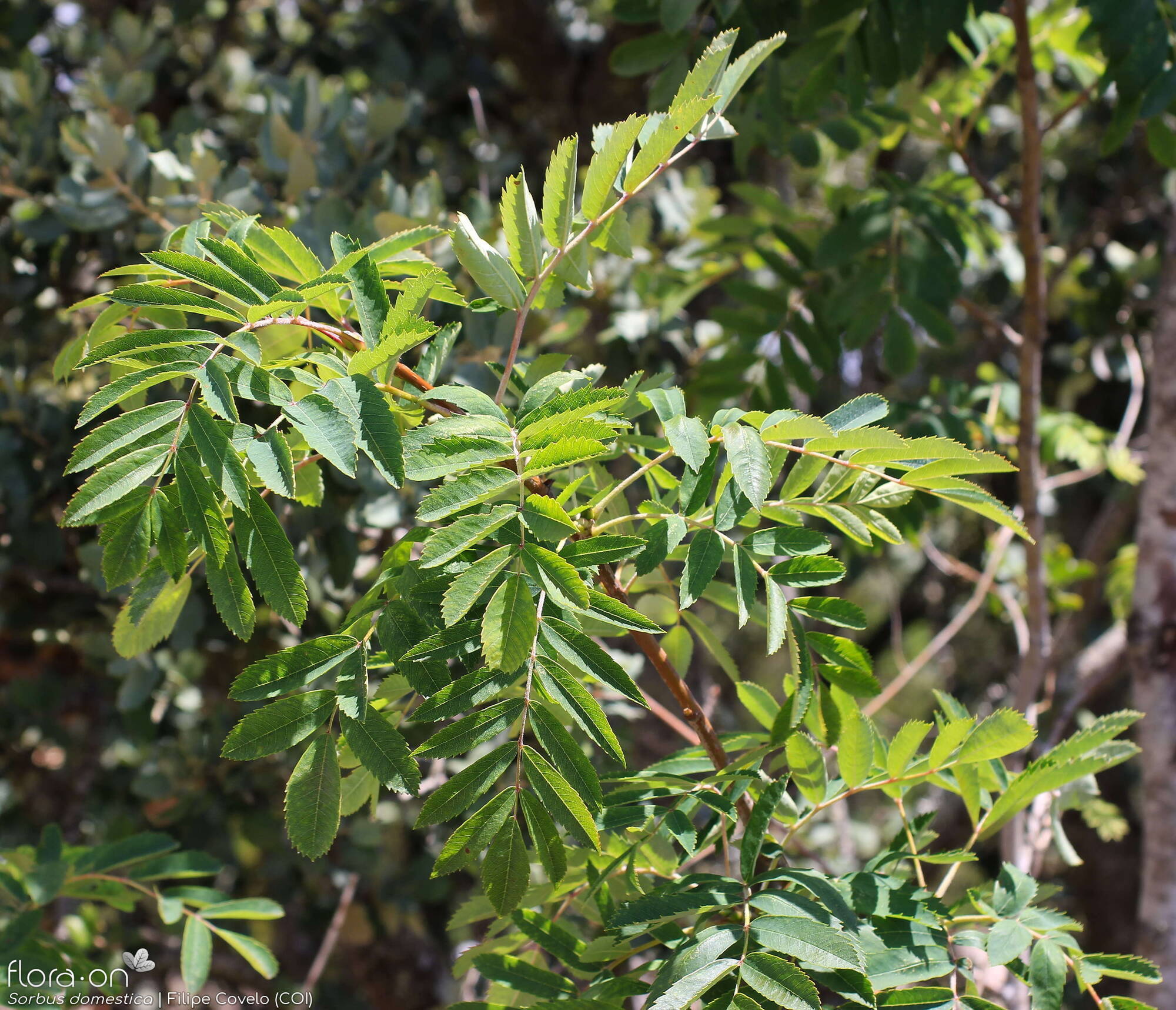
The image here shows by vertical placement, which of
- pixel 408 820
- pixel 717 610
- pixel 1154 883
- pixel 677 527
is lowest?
pixel 717 610

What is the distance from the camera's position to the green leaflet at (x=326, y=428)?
62 cm

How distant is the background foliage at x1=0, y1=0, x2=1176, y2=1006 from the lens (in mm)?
1439

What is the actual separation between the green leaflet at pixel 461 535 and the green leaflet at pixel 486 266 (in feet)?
0.71

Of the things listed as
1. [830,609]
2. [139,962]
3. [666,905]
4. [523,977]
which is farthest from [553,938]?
[139,962]

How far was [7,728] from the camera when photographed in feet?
6.13

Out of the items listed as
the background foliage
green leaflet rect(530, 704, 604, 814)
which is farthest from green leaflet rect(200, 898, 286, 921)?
green leaflet rect(530, 704, 604, 814)

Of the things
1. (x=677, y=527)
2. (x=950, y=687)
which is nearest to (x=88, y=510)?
(x=677, y=527)

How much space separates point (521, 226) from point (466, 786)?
45 cm

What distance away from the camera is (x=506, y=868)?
714mm

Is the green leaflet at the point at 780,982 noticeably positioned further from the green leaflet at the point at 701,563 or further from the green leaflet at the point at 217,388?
the green leaflet at the point at 217,388

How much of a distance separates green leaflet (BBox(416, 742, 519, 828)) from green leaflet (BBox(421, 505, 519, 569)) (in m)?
0.17

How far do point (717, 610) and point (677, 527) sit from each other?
10.5ft

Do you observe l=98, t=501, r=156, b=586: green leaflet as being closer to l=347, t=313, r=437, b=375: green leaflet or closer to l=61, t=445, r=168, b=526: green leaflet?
l=61, t=445, r=168, b=526: green leaflet

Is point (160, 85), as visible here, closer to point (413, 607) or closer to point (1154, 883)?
point (413, 607)
